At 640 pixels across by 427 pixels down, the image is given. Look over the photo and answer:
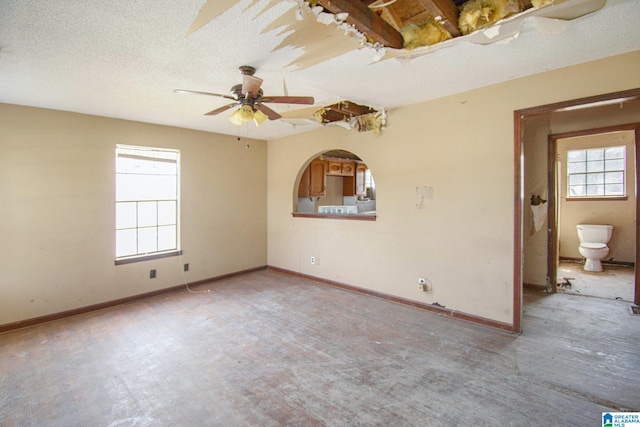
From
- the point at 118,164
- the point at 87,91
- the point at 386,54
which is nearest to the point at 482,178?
the point at 386,54

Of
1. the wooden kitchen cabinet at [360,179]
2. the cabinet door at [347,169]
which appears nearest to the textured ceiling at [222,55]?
the cabinet door at [347,169]

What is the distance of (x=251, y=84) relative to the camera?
2.34 meters

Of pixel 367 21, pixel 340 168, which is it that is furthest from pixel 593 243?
pixel 367 21

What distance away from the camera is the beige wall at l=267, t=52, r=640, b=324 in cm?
281

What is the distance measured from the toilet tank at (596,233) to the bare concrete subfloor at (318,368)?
2.35 meters

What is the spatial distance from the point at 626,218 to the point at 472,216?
4.48 m

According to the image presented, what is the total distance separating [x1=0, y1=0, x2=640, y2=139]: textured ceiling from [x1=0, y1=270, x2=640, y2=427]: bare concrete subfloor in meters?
2.39

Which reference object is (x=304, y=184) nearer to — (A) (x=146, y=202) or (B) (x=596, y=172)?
(A) (x=146, y=202)

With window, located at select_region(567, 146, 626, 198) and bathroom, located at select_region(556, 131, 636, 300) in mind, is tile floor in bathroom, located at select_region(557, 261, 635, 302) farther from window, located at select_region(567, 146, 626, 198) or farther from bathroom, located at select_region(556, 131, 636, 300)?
window, located at select_region(567, 146, 626, 198)

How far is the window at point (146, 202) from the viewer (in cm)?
397

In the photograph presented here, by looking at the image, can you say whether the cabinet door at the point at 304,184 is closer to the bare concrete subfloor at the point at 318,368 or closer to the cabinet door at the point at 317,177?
the cabinet door at the point at 317,177

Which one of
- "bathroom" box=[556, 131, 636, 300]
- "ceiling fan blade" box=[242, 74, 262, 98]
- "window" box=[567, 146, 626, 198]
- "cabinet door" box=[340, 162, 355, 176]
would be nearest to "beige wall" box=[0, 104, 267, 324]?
"ceiling fan blade" box=[242, 74, 262, 98]

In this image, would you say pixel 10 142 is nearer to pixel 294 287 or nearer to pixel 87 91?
pixel 87 91

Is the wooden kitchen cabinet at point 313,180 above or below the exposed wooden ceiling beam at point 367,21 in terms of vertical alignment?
below
